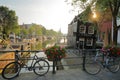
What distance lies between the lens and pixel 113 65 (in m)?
5.70

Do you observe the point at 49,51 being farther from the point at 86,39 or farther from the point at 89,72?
the point at 86,39

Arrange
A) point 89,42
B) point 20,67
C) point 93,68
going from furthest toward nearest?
point 89,42 → point 93,68 → point 20,67

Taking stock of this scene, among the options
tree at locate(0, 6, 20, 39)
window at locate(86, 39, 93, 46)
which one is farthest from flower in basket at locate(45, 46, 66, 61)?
tree at locate(0, 6, 20, 39)

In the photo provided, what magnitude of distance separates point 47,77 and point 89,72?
1.64 metres

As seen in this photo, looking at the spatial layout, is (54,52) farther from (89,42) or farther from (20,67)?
(89,42)

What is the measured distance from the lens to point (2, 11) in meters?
34.4

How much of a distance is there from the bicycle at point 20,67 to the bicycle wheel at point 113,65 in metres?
2.53

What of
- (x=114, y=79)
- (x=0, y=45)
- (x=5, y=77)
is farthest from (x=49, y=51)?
(x=0, y=45)

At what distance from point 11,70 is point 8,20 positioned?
31.7 meters

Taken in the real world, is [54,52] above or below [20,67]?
above

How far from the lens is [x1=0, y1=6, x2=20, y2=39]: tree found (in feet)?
110

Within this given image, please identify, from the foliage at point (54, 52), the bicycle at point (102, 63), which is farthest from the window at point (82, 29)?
the foliage at point (54, 52)

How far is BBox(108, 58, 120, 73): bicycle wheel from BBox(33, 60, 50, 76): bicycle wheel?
8.29 ft

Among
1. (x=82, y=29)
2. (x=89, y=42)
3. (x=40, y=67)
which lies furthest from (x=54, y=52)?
(x=89, y=42)
